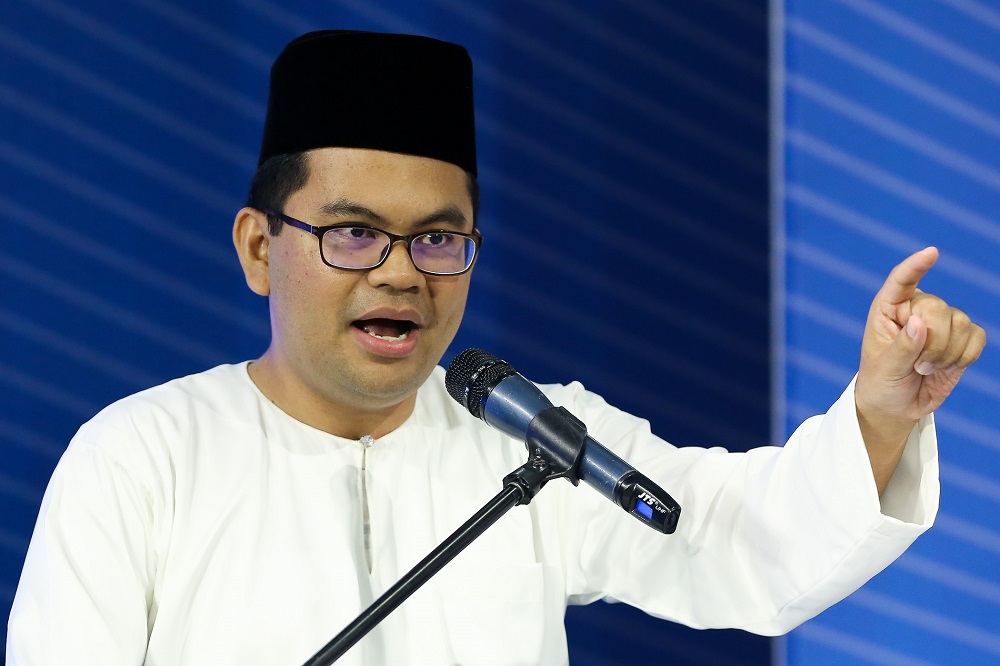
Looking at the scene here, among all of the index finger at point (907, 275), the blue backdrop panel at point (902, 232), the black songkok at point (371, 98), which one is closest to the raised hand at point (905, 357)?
the index finger at point (907, 275)

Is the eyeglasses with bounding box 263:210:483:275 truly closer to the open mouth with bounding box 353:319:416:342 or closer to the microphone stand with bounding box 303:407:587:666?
the open mouth with bounding box 353:319:416:342

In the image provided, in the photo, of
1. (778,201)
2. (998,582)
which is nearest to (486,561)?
(998,582)

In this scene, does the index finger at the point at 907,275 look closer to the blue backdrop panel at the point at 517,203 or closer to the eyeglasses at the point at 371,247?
the eyeglasses at the point at 371,247

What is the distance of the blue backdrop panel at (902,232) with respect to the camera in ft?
6.22

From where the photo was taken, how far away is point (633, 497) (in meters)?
1.07

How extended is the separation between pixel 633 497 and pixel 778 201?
1372 mm

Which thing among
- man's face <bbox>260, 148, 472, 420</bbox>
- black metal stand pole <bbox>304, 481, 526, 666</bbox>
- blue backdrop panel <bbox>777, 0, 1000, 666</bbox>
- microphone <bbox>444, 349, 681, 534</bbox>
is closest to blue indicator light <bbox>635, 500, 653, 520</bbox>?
microphone <bbox>444, 349, 681, 534</bbox>

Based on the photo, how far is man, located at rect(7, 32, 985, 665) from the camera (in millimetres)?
1480

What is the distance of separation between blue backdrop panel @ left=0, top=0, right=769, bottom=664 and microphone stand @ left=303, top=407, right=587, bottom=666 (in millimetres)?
1140

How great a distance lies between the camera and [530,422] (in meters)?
1.16

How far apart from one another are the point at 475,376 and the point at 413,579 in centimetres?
25

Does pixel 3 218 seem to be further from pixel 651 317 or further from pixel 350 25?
pixel 651 317

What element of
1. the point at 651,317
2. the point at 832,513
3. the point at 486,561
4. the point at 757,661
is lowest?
the point at 757,661

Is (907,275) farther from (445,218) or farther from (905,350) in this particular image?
(445,218)
